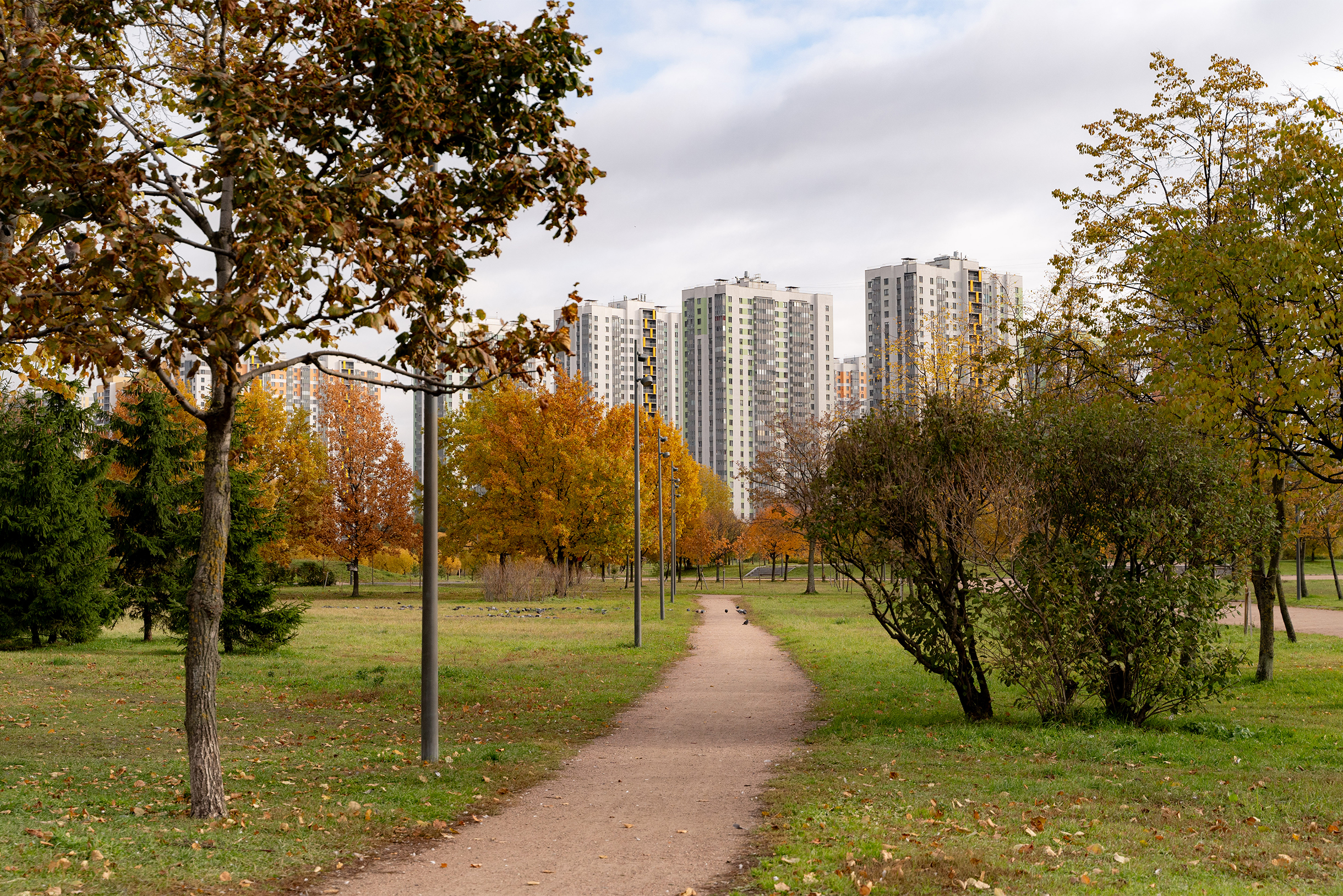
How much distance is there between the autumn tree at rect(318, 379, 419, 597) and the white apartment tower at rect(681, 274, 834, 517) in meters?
75.9

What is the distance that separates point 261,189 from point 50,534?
61.5 ft

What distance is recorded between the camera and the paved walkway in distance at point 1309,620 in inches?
1078

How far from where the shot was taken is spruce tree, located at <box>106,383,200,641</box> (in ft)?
77.8

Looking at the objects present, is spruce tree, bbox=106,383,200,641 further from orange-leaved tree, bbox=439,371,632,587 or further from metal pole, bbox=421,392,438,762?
orange-leaved tree, bbox=439,371,632,587

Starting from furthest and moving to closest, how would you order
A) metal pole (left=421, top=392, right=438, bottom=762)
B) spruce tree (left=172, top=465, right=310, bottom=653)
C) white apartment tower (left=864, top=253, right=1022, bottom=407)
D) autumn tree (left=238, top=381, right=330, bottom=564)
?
white apartment tower (left=864, top=253, right=1022, bottom=407) < autumn tree (left=238, top=381, right=330, bottom=564) < spruce tree (left=172, top=465, right=310, bottom=653) < metal pole (left=421, top=392, right=438, bottom=762)

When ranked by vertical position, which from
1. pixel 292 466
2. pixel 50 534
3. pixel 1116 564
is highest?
pixel 292 466

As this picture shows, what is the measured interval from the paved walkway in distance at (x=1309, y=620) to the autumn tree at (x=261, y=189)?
859 inches

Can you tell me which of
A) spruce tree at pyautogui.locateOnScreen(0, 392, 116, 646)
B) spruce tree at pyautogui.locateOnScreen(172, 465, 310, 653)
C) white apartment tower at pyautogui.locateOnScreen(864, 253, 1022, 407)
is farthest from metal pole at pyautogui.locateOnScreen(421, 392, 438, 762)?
white apartment tower at pyautogui.locateOnScreen(864, 253, 1022, 407)

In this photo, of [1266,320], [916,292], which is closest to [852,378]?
[916,292]

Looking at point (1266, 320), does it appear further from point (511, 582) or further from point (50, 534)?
point (511, 582)

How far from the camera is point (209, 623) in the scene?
751 cm

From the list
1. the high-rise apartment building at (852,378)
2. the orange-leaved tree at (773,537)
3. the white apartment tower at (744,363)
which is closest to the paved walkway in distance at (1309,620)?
the orange-leaved tree at (773,537)

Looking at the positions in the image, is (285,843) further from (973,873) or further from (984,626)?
(984,626)

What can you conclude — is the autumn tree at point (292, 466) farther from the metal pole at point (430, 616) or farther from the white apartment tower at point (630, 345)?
the white apartment tower at point (630, 345)
